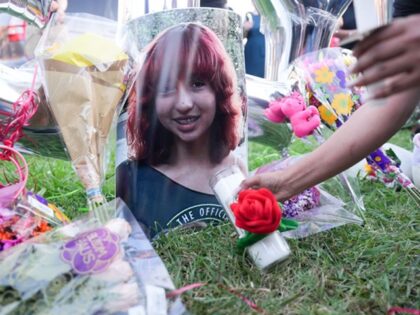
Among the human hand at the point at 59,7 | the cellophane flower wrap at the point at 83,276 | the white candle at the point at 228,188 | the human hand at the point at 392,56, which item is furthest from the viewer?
the human hand at the point at 59,7

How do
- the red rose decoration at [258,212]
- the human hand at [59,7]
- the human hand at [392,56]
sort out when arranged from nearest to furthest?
the human hand at [392,56] → the red rose decoration at [258,212] → the human hand at [59,7]

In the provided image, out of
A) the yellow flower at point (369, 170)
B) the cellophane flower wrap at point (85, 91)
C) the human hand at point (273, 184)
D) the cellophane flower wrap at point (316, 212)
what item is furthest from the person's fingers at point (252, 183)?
the yellow flower at point (369, 170)

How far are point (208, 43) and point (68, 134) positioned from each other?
12.4 inches

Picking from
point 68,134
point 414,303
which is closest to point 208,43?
point 68,134

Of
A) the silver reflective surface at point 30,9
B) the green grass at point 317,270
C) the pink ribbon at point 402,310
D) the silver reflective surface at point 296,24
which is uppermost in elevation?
the silver reflective surface at point 30,9

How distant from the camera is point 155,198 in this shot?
3.38ft

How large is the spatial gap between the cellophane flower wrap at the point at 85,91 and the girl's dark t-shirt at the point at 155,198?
6 centimetres

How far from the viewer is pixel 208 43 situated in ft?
3.34

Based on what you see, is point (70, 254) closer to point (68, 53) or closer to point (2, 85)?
point (68, 53)

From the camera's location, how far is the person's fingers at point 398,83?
1.80ft

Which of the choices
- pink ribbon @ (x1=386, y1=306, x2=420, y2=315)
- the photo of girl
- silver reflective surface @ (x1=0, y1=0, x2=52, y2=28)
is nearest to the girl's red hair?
the photo of girl

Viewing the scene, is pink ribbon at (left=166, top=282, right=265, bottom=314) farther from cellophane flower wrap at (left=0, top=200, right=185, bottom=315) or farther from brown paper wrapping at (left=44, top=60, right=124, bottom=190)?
brown paper wrapping at (left=44, top=60, right=124, bottom=190)

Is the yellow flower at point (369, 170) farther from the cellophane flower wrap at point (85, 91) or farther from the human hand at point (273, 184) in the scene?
the cellophane flower wrap at point (85, 91)

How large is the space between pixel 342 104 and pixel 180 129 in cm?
38
